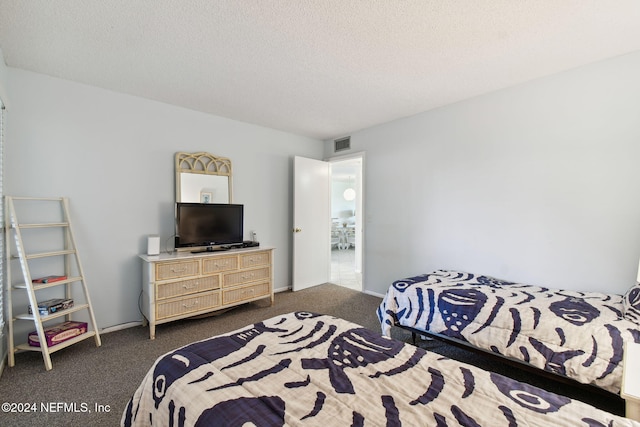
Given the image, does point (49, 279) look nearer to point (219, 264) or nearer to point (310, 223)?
point (219, 264)

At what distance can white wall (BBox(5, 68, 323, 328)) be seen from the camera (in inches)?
103

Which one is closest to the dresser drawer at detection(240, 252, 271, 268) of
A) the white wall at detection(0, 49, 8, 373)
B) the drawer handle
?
the drawer handle

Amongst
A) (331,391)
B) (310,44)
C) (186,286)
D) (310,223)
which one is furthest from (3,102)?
(310,223)

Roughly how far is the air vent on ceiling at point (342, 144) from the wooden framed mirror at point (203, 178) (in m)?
1.88

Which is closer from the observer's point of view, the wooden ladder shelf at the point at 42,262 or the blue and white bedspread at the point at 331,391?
the blue and white bedspread at the point at 331,391

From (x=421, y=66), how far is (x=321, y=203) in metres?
2.75

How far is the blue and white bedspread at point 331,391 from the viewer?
1010 mm

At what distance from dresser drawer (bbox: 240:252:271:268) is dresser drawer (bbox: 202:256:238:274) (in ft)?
0.35

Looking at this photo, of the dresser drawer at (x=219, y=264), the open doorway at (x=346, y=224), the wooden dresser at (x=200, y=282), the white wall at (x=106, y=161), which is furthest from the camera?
the open doorway at (x=346, y=224)

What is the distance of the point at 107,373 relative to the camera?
225 centimetres

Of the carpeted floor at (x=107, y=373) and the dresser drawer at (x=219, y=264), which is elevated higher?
the dresser drawer at (x=219, y=264)

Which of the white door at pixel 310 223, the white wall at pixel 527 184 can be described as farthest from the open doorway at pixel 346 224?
the white wall at pixel 527 184

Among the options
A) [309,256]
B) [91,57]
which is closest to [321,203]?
[309,256]

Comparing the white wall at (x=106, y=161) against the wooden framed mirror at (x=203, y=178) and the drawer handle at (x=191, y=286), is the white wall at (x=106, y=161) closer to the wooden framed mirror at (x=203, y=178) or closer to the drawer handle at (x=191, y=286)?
the wooden framed mirror at (x=203, y=178)
